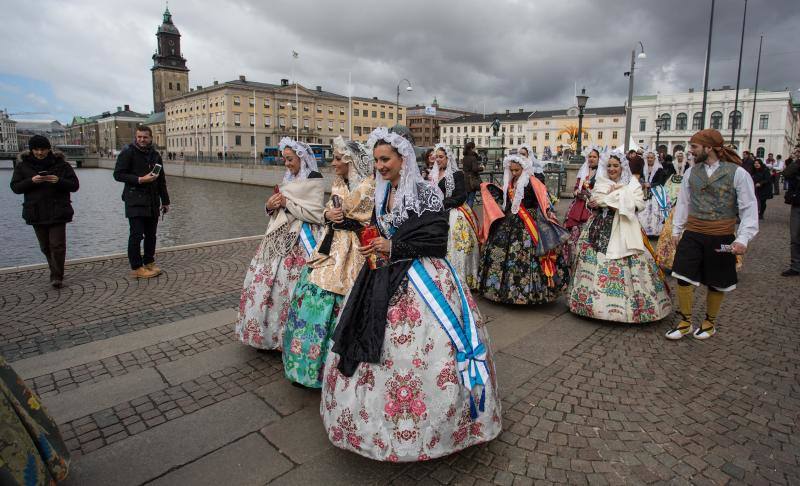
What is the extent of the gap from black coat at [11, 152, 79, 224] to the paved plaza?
1061mm

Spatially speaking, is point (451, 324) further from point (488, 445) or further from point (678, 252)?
point (678, 252)

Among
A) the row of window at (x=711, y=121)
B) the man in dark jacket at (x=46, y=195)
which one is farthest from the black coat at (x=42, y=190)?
the row of window at (x=711, y=121)

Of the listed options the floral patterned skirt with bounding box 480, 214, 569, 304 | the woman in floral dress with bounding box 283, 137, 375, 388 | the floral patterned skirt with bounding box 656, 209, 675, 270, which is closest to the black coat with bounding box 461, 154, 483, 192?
the floral patterned skirt with bounding box 480, 214, 569, 304

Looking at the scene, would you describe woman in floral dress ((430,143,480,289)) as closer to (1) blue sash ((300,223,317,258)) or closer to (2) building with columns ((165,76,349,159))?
(1) blue sash ((300,223,317,258))

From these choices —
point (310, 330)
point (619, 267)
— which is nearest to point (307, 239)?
point (310, 330)

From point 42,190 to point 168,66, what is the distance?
11436cm

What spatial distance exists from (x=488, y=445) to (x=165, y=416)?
7.27 feet

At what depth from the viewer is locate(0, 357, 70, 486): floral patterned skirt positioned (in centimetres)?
187

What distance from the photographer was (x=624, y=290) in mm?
4949

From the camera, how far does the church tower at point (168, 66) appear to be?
10208cm

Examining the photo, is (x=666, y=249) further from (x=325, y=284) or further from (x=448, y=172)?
(x=325, y=284)

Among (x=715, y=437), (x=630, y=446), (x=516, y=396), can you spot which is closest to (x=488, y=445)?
(x=516, y=396)

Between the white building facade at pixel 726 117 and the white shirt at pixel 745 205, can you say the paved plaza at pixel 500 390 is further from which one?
the white building facade at pixel 726 117

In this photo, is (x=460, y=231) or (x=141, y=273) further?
(x=141, y=273)
